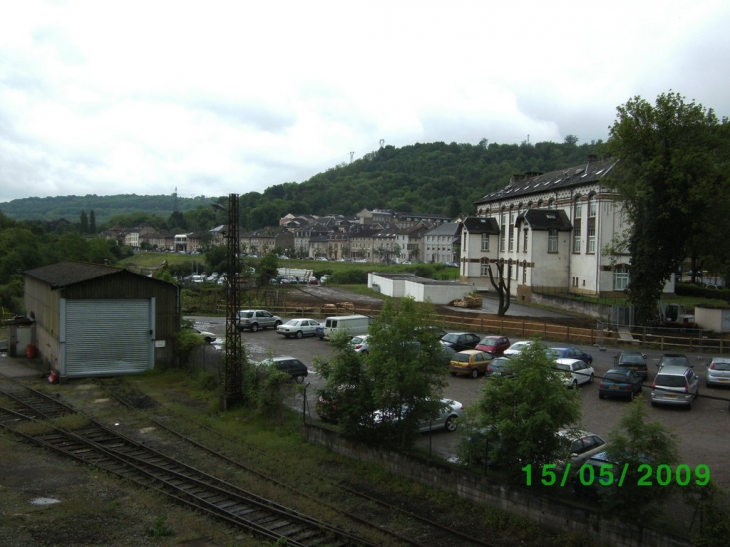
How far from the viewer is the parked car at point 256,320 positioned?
4322cm

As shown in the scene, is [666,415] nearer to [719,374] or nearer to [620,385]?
[620,385]

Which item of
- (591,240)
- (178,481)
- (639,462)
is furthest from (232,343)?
(591,240)

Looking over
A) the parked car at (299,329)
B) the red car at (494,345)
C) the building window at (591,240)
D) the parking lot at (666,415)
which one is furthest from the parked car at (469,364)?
the building window at (591,240)

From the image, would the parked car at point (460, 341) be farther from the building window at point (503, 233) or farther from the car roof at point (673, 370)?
the building window at point (503, 233)

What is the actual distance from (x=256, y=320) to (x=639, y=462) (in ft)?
111

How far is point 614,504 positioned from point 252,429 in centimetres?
1231

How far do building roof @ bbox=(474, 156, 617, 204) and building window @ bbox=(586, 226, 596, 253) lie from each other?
4.39 m

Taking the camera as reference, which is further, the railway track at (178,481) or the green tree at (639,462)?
the railway track at (178,481)

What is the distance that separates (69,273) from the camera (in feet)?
111

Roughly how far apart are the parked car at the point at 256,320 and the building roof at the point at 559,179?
2976 cm

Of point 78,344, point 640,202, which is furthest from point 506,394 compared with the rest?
point 640,202

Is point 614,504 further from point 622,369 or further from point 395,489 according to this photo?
point 622,369

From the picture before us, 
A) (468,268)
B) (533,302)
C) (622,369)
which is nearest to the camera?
(622,369)

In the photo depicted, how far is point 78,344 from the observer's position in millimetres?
28781
